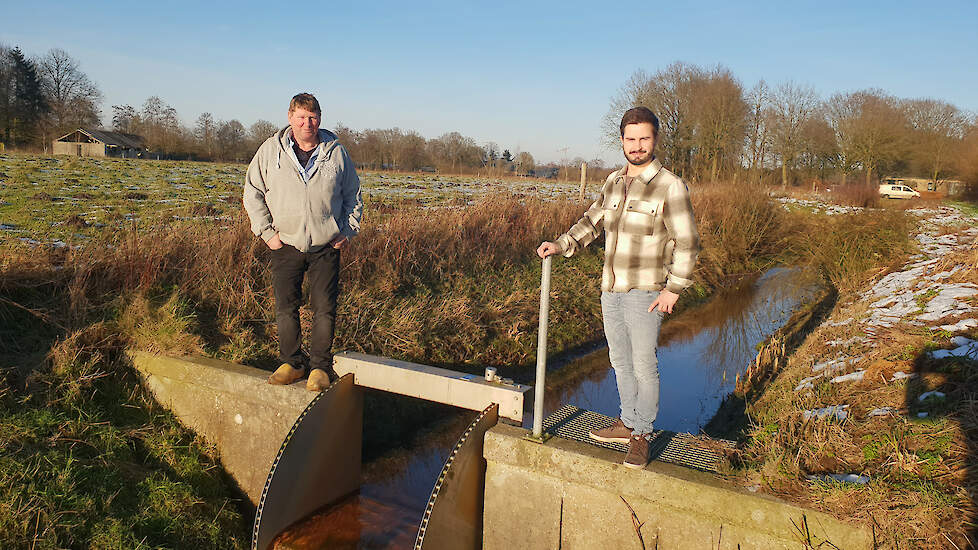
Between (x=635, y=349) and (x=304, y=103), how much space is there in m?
2.64

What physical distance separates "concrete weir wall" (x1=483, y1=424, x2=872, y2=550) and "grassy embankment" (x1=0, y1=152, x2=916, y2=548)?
2.16 m

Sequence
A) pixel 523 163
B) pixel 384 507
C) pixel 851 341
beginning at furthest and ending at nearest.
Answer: pixel 523 163
pixel 851 341
pixel 384 507

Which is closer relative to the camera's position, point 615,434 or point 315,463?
point 615,434

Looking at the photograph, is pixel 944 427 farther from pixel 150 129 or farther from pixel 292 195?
pixel 150 129

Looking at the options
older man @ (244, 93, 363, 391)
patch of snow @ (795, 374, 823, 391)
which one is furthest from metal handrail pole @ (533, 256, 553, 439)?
patch of snow @ (795, 374, 823, 391)

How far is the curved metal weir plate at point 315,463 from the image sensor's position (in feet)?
14.4

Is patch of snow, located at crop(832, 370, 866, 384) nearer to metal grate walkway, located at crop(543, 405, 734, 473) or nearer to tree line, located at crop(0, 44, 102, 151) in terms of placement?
metal grate walkway, located at crop(543, 405, 734, 473)

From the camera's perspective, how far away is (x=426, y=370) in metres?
4.68

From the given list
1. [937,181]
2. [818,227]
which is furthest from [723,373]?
[937,181]

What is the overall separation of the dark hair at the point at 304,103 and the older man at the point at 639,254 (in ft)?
6.17

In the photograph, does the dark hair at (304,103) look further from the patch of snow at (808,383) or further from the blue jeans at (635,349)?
the patch of snow at (808,383)

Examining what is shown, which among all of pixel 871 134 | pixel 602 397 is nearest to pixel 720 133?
pixel 871 134

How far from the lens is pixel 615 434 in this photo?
3664 millimetres

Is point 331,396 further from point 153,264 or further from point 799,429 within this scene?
point 799,429
